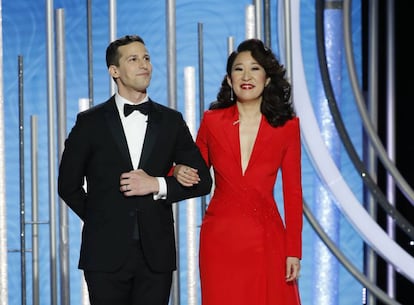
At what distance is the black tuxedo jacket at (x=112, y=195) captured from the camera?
2553 mm

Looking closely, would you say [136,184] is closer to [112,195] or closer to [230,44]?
[112,195]

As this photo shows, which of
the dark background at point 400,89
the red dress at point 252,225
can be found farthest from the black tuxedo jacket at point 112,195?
the dark background at point 400,89

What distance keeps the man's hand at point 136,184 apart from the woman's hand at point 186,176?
90mm

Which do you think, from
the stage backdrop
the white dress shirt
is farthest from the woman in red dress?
the stage backdrop

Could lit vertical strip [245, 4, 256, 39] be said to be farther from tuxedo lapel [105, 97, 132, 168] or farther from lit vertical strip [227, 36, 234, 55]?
tuxedo lapel [105, 97, 132, 168]

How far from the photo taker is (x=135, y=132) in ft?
8.60

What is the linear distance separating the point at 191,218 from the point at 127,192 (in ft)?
3.86

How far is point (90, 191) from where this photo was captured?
8.52ft

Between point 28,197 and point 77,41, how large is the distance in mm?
758

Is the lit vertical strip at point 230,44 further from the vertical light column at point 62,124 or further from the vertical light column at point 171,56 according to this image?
the vertical light column at point 62,124

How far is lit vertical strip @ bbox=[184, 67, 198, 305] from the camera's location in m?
3.66

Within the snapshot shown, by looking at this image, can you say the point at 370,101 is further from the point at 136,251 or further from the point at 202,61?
the point at 136,251

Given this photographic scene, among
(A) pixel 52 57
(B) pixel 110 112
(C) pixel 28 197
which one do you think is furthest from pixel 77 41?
(B) pixel 110 112

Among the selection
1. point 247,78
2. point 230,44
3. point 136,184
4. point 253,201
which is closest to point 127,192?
point 136,184
